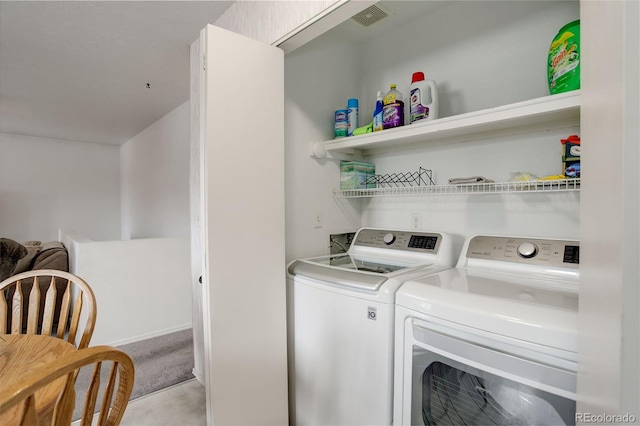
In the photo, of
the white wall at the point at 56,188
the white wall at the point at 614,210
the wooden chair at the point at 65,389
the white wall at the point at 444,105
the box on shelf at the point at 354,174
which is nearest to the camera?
the white wall at the point at 614,210

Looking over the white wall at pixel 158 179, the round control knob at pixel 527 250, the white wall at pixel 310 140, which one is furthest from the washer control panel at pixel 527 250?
the white wall at pixel 158 179

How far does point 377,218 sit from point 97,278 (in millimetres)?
2408

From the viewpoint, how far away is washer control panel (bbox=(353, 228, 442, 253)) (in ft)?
5.48

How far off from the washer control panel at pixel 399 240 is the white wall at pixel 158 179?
2.41 m

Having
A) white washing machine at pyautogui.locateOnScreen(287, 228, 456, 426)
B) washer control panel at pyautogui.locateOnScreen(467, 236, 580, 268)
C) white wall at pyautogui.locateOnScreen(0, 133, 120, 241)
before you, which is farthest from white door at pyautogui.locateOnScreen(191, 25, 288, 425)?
white wall at pyautogui.locateOnScreen(0, 133, 120, 241)

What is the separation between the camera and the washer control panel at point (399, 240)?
1671 millimetres

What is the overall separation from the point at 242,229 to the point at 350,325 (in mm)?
636

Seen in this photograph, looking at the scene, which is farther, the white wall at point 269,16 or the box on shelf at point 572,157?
the white wall at point 269,16

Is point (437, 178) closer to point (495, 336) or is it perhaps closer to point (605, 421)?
point (495, 336)

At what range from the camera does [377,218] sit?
214 cm

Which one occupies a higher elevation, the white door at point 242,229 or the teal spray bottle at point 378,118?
the teal spray bottle at point 378,118

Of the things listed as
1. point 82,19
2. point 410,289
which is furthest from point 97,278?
point 410,289

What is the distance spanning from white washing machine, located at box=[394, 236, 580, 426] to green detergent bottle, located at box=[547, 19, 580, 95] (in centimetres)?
61

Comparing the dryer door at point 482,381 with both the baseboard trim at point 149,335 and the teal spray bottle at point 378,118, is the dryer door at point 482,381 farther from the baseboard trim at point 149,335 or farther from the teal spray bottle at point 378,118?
the baseboard trim at point 149,335
